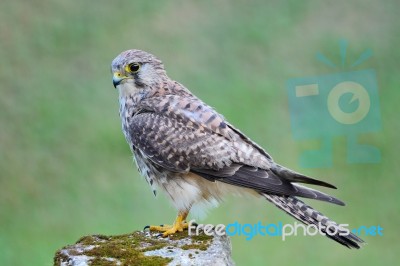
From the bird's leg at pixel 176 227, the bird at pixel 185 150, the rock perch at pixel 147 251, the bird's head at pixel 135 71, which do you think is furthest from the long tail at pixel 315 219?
the bird's head at pixel 135 71

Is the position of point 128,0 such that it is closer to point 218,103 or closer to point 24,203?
point 218,103

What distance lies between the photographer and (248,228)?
4578mm

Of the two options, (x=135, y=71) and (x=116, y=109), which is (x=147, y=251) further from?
(x=116, y=109)

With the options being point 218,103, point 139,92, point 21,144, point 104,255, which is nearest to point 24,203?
point 21,144

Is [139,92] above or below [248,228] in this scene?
above

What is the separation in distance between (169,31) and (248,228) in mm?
4467

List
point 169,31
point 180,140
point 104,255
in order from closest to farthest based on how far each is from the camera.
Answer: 1. point 104,255
2. point 180,140
3. point 169,31

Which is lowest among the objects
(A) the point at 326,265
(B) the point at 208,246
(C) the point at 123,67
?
(A) the point at 326,265

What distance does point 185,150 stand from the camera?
4.35 metres

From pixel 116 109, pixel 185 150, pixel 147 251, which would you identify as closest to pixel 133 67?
pixel 185 150

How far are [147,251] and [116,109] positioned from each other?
443 centimetres

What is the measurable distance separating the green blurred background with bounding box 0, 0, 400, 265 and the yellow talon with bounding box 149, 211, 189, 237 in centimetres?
245

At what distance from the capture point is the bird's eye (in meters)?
4.54

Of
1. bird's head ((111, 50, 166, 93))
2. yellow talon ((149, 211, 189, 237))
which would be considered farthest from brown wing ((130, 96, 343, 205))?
yellow talon ((149, 211, 189, 237))
